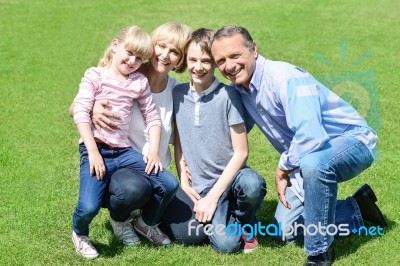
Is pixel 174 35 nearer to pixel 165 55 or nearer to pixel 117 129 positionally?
pixel 165 55

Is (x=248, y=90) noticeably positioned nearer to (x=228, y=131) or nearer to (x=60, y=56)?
(x=228, y=131)

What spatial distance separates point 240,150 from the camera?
395cm

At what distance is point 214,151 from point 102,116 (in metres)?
0.75

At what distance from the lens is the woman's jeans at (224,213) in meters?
3.82

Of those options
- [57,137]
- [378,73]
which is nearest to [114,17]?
[378,73]

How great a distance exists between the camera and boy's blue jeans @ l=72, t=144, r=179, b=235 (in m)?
3.66

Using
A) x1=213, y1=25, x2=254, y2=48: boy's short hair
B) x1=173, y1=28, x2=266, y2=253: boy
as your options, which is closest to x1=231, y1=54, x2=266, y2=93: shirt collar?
x1=213, y1=25, x2=254, y2=48: boy's short hair

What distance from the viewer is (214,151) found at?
4.02 m

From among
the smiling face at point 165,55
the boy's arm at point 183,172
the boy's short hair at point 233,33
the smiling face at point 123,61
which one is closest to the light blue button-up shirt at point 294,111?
the boy's short hair at point 233,33

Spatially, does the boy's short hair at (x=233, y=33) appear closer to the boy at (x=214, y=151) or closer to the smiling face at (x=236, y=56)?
the smiling face at (x=236, y=56)

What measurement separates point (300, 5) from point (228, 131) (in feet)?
34.7

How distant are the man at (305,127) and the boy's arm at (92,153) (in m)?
0.87

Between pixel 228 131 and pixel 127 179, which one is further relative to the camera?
pixel 228 131

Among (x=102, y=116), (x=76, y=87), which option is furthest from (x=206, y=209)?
(x=76, y=87)
